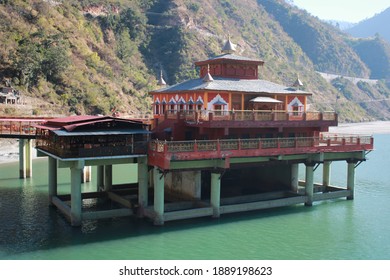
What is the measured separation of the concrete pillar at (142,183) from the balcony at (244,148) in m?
1.14

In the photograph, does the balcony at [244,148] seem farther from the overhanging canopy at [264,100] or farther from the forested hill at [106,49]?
the forested hill at [106,49]

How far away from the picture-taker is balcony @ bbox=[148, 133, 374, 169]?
3472 centimetres

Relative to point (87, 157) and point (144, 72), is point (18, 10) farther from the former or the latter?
point (87, 157)

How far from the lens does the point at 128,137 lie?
3866 cm

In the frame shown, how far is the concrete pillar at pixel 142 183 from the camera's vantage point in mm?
37281

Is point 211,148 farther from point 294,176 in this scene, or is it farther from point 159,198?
point 294,176

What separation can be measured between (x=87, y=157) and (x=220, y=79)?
17682mm

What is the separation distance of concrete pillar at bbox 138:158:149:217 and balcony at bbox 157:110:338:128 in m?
5.89

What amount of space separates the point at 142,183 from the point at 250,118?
36.4ft

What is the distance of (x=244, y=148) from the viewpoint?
38125 mm

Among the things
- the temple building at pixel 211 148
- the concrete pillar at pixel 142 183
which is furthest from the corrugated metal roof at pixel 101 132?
the concrete pillar at pixel 142 183

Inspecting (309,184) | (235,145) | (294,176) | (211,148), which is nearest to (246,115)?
(235,145)

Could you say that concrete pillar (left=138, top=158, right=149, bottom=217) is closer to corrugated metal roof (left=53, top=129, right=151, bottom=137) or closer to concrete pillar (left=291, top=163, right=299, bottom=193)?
corrugated metal roof (left=53, top=129, right=151, bottom=137)

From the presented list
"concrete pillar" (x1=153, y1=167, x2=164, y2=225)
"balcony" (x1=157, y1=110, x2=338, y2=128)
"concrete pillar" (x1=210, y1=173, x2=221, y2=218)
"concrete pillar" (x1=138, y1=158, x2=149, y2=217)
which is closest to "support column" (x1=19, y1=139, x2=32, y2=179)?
"balcony" (x1=157, y1=110, x2=338, y2=128)
